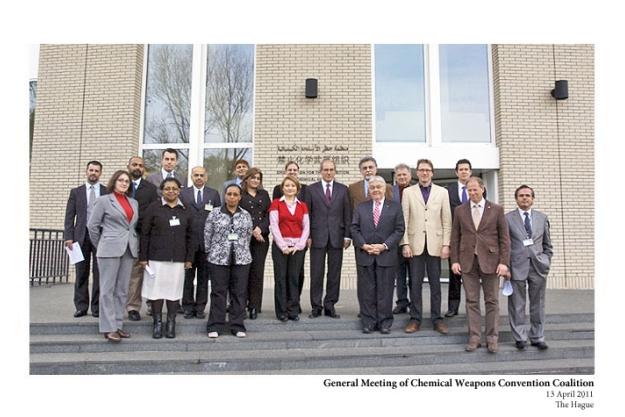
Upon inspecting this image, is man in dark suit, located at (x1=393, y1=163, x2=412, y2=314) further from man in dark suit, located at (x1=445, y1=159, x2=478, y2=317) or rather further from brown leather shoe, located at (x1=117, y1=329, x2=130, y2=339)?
brown leather shoe, located at (x1=117, y1=329, x2=130, y2=339)

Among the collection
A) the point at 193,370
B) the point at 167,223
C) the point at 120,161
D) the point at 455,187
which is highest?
the point at 120,161

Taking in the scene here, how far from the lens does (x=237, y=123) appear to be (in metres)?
9.32

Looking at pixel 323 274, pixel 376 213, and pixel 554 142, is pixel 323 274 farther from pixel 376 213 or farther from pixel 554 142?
pixel 554 142

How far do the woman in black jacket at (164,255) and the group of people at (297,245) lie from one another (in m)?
0.01

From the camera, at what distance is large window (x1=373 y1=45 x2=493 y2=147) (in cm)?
938

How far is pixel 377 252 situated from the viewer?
5234 millimetres

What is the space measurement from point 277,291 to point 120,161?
5.20 m

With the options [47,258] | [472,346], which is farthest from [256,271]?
[47,258]

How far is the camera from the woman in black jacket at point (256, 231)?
545 centimetres

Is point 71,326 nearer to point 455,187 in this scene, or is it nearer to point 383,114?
point 455,187

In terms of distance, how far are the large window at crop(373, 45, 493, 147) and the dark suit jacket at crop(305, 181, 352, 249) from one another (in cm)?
400

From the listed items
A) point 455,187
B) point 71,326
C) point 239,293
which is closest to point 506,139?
point 455,187

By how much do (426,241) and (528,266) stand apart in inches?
43.7

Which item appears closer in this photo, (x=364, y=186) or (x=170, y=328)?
(x=170, y=328)
